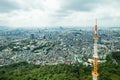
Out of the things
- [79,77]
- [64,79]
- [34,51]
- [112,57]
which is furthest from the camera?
[34,51]

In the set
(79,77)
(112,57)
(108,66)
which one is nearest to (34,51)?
(112,57)

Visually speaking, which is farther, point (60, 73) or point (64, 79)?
point (60, 73)

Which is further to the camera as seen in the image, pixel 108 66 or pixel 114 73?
pixel 108 66

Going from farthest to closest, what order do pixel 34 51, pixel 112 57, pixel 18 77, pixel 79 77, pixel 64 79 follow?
pixel 34 51 < pixel 112 57 < pixel 18 77 < pixel 79 77 < pixel 64 79

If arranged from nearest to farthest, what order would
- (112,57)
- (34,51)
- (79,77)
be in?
(79,77), (112,57), (34,51)

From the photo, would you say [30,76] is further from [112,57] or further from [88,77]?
[112,57]

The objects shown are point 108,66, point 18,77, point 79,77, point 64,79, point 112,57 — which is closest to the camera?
point 64,79

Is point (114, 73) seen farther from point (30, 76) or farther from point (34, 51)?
point (34, 51)

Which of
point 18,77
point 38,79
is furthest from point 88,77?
point 18,77
